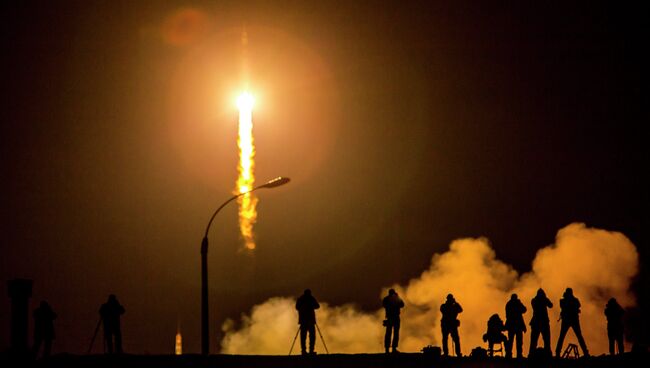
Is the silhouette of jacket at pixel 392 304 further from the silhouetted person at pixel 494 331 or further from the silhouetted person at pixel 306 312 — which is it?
the silhouetted person at pixel 494 331

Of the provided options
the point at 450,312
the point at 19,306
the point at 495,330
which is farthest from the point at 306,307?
the point at 19,306

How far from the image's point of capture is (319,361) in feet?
120

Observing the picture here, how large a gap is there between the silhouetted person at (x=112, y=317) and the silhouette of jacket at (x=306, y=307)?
634 cm

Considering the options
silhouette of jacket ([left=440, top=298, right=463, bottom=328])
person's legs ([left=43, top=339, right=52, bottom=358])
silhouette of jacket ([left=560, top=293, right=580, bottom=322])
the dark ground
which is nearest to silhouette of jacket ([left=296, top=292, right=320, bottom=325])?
the dark ground

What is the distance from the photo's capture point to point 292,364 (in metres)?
36.1

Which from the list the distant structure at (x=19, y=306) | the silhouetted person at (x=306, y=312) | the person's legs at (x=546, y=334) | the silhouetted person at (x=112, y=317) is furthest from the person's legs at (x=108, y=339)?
the person's legs at (x=546, y=334)

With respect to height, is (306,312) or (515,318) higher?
(306,312)

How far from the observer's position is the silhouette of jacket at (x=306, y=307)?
Answer: 40.4 metres

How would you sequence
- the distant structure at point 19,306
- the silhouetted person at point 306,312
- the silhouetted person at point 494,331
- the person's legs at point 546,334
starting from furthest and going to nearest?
the silhouetted person at point 494,331 < the silhouetted person at point 306,312 < the person's legs at point 546,334 < the distant structure at point 19,306

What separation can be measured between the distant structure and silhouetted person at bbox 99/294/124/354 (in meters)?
11.2

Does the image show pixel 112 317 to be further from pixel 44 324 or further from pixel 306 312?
pixel 306 312

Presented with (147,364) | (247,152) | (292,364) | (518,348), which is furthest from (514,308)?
(247,152)

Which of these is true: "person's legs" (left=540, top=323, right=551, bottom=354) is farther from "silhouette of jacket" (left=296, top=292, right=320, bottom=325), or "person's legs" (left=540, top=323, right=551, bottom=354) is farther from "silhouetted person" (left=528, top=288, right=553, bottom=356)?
"silhouette of jacket" (left=296, top=292, right=320, bottom=325)

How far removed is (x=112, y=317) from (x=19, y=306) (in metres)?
12.7
